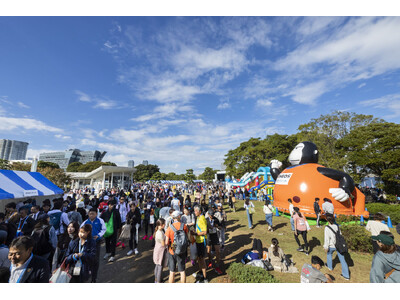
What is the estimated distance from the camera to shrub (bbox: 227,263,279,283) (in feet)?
13.6

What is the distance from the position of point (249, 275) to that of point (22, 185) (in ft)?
39.1

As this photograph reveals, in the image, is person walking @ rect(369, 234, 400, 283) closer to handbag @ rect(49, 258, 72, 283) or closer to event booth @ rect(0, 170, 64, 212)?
handbag @ rect(49, 258, 72, 283)

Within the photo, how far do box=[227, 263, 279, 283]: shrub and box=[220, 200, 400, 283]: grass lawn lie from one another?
0.81 metres

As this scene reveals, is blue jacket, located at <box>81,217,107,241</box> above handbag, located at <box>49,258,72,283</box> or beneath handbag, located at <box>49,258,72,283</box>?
above

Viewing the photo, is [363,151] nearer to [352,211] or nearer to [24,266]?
[352,211]

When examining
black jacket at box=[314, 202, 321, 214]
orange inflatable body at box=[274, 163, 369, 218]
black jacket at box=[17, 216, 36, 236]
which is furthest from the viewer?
orange inflatable body at box=[274, 163, 369, 218]

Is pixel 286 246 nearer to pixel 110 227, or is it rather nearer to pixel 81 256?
pixel 110 227

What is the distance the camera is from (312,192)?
995 cm

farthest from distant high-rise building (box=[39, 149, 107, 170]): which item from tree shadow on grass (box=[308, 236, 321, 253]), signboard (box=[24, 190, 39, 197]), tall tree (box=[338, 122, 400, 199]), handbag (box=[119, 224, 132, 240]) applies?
tree shadow on grass (box=[308, 236, 321, 253])

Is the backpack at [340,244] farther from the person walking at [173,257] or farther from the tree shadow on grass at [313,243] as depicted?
the person walking at [173,257]

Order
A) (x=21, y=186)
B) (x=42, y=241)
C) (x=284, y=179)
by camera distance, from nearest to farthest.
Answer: (x=42, y=241)
(x=21, y=186)
(x=284, y=179)

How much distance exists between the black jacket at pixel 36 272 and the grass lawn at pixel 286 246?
4801mm

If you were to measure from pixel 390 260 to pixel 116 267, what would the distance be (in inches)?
262

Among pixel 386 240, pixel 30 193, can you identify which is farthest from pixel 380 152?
pixel 30 193
